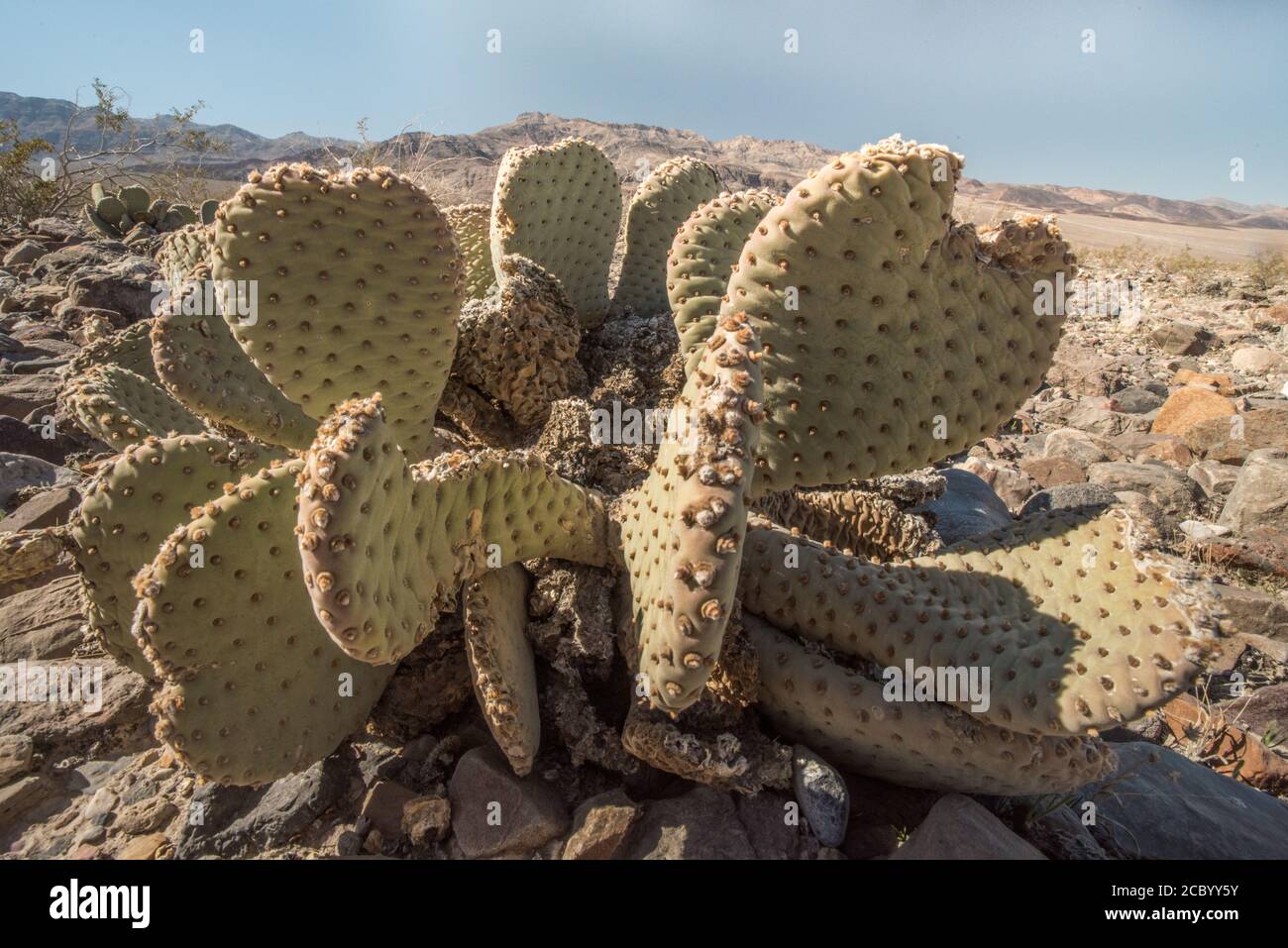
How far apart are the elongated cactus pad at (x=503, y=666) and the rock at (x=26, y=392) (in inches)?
195

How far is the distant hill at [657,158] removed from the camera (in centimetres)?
3625

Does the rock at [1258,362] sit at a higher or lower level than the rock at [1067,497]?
higher

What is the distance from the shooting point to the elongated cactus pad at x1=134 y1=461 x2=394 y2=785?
168cm

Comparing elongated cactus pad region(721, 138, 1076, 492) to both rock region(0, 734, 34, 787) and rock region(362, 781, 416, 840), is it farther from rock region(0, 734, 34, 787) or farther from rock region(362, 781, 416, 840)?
rock region(0, 734, 34, 787)

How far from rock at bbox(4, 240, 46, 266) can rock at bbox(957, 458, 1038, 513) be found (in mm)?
12688

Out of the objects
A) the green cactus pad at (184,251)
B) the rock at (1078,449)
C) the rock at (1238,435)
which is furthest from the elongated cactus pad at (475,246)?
the rock at (1238,435)

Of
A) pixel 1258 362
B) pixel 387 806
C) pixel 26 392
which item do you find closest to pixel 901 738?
pixel 387 806

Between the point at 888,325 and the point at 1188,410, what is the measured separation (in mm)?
5494

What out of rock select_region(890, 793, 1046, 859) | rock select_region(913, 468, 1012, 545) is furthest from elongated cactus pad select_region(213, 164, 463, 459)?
rock select_region(913, 468, 1012, 545)

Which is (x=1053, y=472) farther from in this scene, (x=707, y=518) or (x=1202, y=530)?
(x=707, y=518)

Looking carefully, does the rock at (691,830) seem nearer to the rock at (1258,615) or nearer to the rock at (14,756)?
the rock at (14,756)

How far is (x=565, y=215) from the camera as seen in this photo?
3.77 metres

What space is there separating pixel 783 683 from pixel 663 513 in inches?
24.4

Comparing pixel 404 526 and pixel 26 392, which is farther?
pixel 26 392
